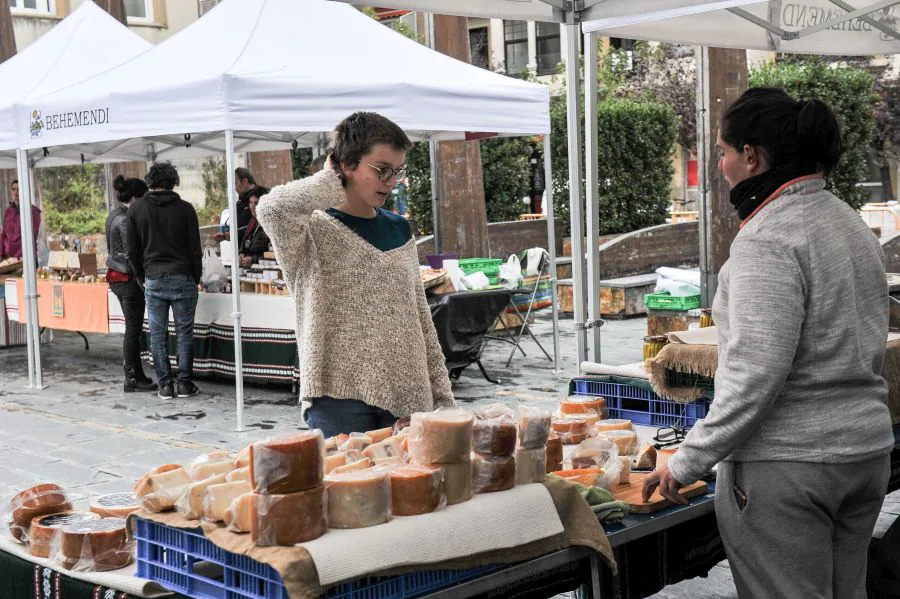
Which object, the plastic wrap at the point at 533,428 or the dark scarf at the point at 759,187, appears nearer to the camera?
the dark scarf at the point at 759,187

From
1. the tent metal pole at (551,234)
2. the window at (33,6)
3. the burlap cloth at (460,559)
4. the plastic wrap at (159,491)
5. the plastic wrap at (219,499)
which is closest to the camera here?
the burlap cloth at (460,559)

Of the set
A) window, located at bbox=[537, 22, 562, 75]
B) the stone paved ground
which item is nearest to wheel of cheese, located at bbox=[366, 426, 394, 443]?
the stone paved ground

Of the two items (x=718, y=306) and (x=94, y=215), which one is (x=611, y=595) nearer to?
(x=718, y=306)

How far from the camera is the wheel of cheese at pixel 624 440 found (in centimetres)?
343

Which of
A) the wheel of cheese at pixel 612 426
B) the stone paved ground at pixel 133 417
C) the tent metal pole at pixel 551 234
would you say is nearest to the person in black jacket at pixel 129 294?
the stone paved ground at pixel 133 417

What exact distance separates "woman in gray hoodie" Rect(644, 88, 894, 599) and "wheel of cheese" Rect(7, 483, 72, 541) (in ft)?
5.72

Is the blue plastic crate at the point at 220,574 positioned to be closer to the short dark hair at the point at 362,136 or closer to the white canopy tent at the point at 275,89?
the short dark hair at the point at 362,136

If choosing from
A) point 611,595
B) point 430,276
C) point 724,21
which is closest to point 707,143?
point 430,276

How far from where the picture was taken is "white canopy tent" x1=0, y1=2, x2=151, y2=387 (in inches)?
390

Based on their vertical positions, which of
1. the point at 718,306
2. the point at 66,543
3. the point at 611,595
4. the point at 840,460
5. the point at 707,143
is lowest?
the point at 611,595

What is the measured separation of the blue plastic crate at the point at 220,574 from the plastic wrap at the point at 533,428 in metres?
0.34

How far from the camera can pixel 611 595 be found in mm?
2916

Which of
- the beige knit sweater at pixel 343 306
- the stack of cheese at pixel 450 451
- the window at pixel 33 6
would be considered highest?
the window at pixel 33 6

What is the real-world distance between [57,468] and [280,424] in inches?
66.4
